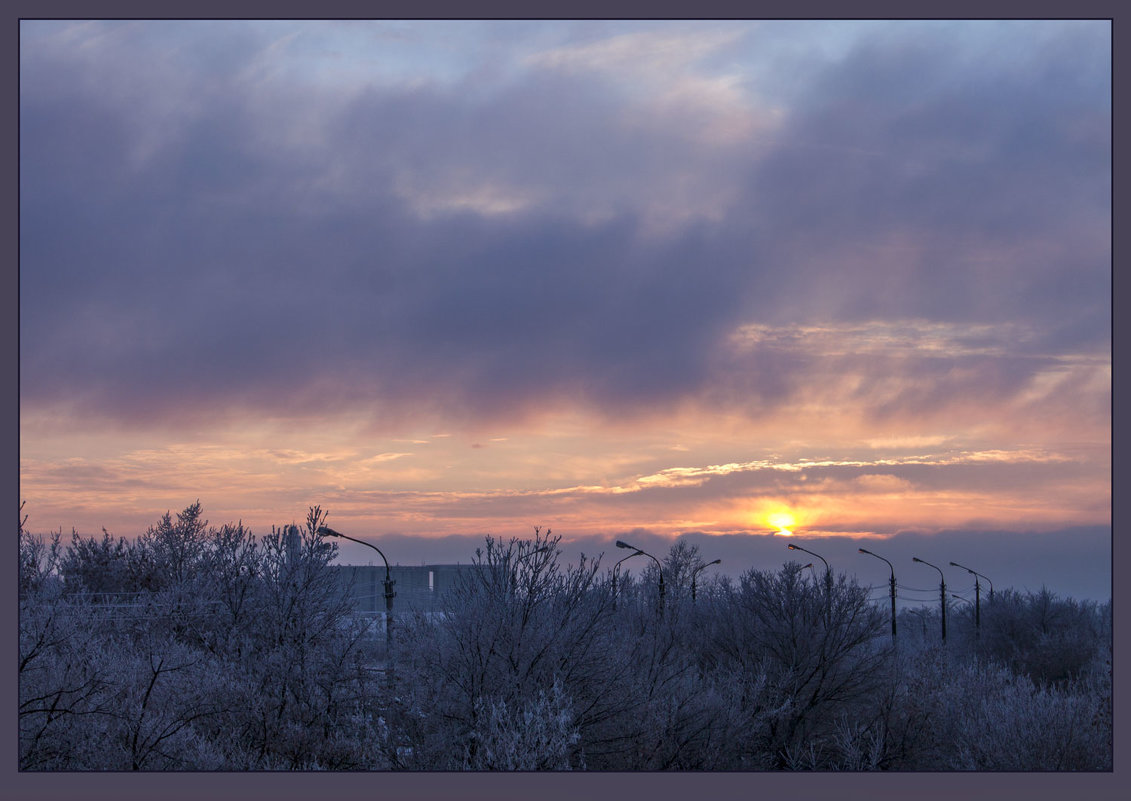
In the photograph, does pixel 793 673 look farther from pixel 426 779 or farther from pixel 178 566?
pixel 178 566

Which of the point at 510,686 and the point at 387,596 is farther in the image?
the point at 387,596

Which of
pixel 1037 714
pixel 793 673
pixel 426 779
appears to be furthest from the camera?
pixel 793 673

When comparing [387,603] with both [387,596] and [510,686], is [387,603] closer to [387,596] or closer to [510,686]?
[387,596]

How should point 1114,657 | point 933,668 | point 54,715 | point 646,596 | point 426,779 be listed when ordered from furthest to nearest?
point 646,596
point 933,668
point 54,715
point 426,779
point 1114,657

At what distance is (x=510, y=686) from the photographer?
18.4 meters

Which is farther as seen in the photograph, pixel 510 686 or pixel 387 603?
pixel 387 603

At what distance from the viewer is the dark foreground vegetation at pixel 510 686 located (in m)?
18.0

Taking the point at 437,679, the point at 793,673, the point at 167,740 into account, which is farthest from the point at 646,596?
the point at 167,740

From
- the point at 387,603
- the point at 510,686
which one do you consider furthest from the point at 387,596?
the point at 510,686

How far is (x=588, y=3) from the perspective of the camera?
43.7 feet

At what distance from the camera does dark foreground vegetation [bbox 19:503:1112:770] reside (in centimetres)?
1805

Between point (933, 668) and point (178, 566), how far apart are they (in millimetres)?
29968

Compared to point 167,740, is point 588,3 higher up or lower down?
higher up

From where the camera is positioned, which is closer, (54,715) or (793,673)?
(54,715)
